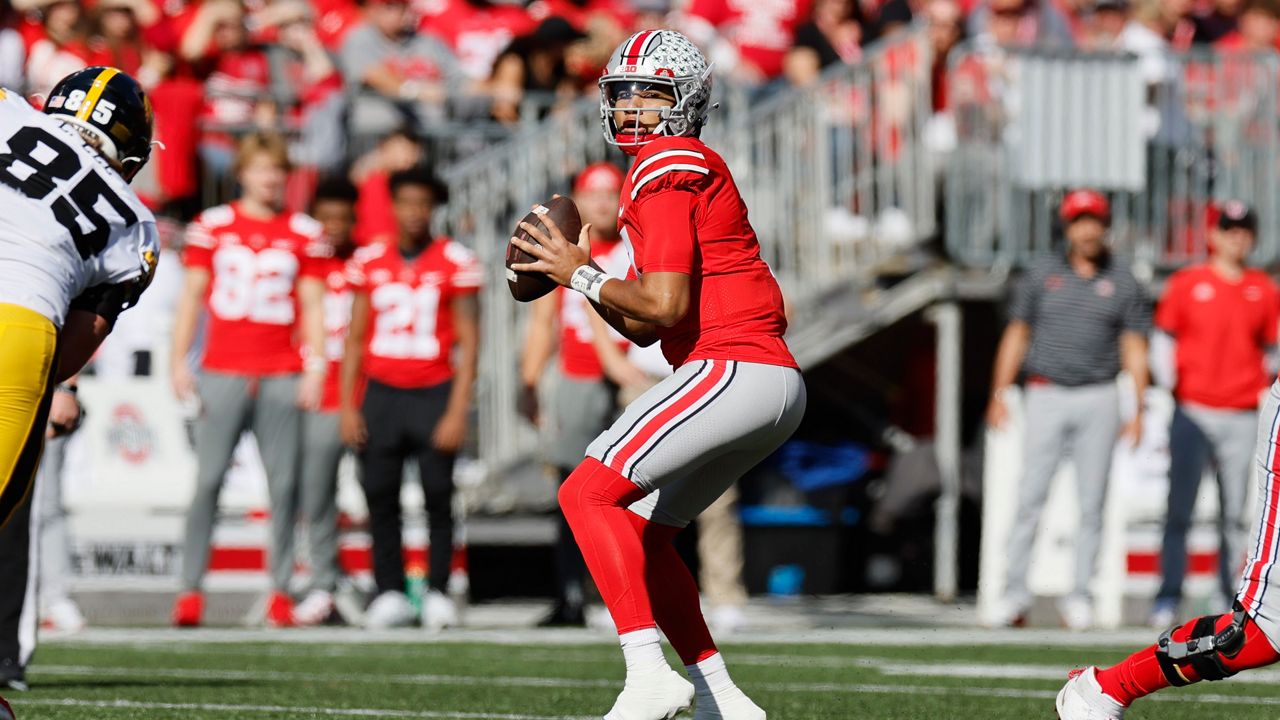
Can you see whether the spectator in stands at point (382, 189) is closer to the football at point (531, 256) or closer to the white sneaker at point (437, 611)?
the white sneaker at point (437, 611)

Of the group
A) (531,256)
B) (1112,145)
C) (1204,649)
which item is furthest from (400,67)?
(1204,649)

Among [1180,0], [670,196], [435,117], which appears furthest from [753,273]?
[1180,0]

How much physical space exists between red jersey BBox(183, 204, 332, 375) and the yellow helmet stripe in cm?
504

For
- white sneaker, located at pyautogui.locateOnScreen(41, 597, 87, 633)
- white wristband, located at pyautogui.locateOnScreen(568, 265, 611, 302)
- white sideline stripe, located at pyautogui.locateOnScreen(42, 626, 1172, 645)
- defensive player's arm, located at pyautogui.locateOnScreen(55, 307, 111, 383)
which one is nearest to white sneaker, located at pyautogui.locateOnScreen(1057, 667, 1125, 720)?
white wristband, located at pyautogui.locateOnScreen(568, 265, 611, 302)

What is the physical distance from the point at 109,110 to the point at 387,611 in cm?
530

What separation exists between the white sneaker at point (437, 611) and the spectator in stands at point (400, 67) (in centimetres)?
416

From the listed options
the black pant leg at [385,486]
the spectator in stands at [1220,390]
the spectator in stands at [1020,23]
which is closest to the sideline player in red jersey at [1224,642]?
the black pant leg at [385,486]

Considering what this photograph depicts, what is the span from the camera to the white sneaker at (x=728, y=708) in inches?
217

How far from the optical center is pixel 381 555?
427 inches

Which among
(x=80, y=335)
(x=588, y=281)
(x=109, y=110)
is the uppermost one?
(x=109, y=110)

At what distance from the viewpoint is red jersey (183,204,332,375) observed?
10.9m

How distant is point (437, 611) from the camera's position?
35.2ft

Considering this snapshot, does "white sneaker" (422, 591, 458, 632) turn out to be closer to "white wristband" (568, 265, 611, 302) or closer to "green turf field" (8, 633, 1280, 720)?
"green turf field" (8, 633, 1280, 720)

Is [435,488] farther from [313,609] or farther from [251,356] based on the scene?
[251,356]
